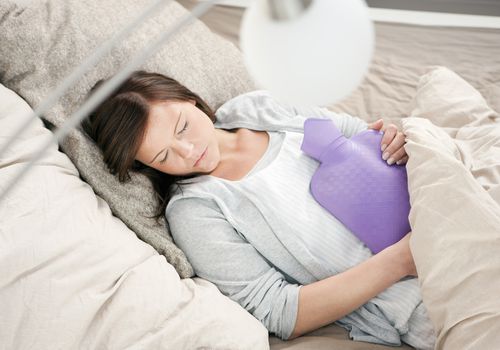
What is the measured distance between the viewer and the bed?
882 millimetres

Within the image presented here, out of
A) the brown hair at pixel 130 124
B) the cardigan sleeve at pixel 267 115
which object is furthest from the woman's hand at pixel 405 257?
the brown hair at pixel 130 124

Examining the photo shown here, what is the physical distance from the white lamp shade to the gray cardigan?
25.6 inches

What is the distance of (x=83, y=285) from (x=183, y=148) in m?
0.36

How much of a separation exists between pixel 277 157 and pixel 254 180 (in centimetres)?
9

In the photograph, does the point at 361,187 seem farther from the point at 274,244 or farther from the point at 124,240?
the point at 124,240

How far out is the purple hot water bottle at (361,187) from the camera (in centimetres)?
112

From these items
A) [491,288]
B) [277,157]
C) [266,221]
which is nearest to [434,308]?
[491,288]

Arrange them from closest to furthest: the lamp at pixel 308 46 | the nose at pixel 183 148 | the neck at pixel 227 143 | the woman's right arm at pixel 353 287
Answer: the lamp at pixel 308 46, the woman's right arm at pixel 353 287, the nose at pixel 183 148, the neck at pixel 227 143

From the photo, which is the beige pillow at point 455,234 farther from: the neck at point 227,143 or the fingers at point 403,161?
the neck at point 227,143

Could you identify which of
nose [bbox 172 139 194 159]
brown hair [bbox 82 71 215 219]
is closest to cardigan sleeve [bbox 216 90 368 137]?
brown hair [bbox 82 71 215 219]

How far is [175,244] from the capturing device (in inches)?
47.0

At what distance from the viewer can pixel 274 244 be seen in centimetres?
115

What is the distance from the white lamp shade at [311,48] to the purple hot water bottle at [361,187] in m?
0.65

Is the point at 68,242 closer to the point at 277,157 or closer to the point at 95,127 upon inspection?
the point at 95,127
